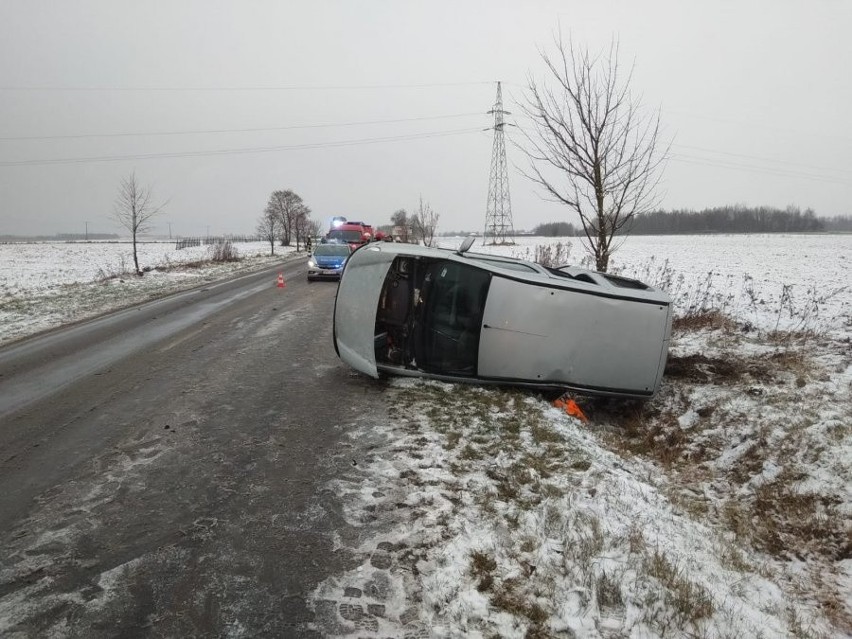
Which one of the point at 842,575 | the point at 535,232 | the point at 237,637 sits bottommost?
the point at 842,575

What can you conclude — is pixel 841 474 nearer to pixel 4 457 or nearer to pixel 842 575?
pixel 842 575

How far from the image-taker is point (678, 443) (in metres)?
5.23

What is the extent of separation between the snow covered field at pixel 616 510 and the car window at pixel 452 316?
399mm

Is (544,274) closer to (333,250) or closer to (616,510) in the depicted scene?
(616,510)

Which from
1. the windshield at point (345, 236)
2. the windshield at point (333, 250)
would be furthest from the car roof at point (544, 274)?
the windshield at point (345, 236)

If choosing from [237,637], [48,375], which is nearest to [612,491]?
[237,637]

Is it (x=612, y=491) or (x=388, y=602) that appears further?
(x=612, y=491)

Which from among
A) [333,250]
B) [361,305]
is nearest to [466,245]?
[361,305]

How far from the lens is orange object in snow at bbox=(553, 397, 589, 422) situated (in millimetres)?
5566

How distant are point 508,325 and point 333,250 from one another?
49.8 feet

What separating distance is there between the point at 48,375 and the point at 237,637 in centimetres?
642

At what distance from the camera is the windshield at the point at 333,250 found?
19172 mm

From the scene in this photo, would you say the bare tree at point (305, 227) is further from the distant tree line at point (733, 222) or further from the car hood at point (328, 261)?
the distant tree line at point (733, 222)

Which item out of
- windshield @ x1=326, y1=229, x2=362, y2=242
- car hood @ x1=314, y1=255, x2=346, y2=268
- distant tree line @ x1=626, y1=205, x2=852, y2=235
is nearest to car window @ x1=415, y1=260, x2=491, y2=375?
car hood @ x1=314, y1=255, x2=346, y2=268
